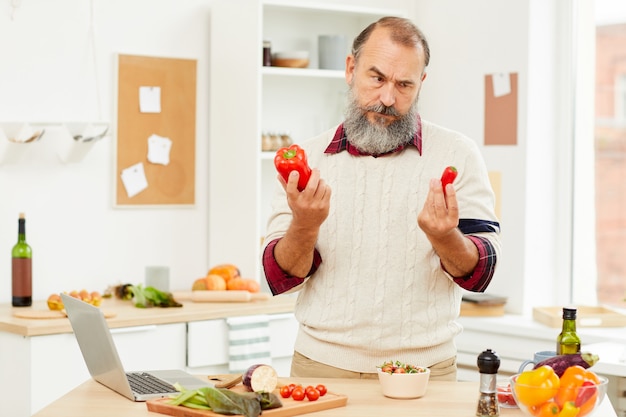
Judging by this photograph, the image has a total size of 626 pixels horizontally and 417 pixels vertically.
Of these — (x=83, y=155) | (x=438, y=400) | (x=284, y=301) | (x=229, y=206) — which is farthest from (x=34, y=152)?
(x=438, y=400)

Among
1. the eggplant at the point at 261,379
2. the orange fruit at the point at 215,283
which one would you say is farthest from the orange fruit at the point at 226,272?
the eggplant at the point at 261,379

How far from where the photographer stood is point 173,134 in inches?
170

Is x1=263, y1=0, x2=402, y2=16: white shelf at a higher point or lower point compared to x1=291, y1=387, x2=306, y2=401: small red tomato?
higher

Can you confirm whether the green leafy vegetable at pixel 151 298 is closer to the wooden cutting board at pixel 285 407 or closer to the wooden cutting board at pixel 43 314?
the wooden cutting board at pixel 43 314

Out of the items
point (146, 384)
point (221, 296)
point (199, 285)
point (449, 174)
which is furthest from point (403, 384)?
point (199, 285)

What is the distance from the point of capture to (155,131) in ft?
14.0

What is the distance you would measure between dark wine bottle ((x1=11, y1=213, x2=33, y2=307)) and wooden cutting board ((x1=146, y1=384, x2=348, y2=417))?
5.84ft

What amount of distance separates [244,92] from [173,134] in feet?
1.27

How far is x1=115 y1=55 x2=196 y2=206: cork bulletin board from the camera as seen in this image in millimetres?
4180

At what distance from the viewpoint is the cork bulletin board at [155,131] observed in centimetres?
418

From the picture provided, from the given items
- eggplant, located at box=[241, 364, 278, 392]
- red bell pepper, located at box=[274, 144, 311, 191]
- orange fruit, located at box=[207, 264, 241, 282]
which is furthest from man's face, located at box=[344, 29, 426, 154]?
orange fruit, located at box=[207, 264, 241, 282]

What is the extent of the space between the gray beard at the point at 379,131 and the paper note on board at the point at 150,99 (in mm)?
1884

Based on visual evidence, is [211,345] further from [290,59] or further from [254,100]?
[290,59]

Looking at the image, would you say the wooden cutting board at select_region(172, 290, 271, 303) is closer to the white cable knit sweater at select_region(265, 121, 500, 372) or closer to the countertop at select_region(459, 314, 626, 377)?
the countertop at select_region(459, 314, 626, 377)
